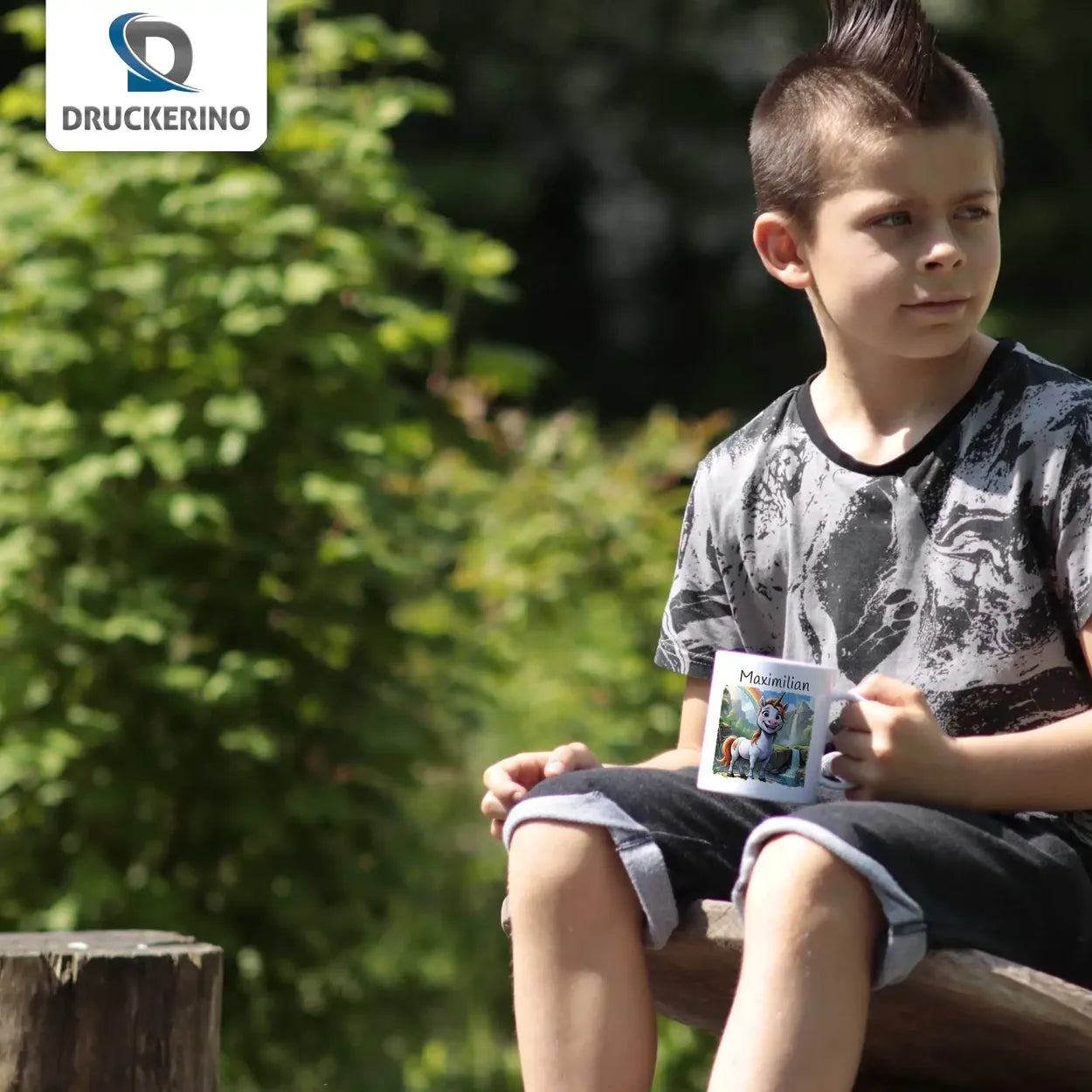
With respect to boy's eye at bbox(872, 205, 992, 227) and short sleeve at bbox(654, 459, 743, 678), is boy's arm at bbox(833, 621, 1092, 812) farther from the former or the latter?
boy's eye at bbox(872, 205, 992, 227)

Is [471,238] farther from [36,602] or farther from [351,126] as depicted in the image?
[36,602]

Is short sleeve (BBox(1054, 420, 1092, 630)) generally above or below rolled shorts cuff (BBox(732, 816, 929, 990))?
above

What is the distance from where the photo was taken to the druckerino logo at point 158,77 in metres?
3.95

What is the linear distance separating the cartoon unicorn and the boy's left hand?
0.08m

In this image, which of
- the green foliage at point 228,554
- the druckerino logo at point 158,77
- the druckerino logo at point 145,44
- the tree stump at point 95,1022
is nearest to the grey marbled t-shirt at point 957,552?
the tree stump at point 95,1022

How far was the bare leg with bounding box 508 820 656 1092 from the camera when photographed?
1885mm

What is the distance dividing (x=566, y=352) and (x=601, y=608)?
749 cm


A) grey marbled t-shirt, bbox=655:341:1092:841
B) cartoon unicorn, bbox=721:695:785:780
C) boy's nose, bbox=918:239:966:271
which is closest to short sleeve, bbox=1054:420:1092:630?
grey marbled t-shirt, bbox=655:341:1092:841

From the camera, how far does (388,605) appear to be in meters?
3.97

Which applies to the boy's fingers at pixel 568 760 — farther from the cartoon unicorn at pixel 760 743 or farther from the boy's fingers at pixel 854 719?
the boy's fingers at pixel 854 719

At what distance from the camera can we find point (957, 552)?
2064 mm

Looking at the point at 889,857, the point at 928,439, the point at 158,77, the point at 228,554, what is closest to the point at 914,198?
the point at 928,439

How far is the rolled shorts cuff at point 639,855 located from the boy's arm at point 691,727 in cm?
32

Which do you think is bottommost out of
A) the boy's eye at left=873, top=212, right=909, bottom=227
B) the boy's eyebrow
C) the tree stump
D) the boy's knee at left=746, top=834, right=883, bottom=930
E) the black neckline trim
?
the tree stump
